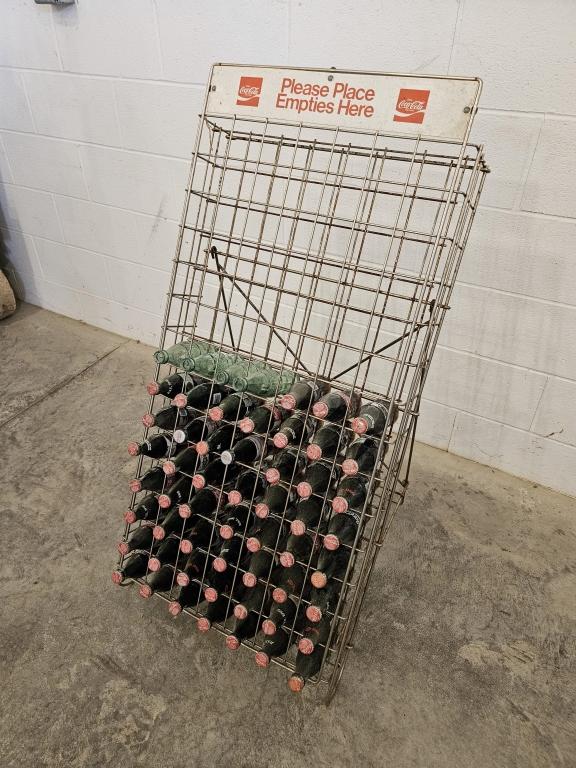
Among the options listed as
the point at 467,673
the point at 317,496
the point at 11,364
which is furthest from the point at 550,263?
the point at 11,364

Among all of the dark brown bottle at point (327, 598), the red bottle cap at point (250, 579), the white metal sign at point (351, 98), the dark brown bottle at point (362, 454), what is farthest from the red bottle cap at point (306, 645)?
the white metal sign at point (351, 98)

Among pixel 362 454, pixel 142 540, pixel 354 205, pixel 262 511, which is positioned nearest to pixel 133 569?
pixel 142 540

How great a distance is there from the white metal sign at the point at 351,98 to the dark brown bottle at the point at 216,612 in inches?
45.0

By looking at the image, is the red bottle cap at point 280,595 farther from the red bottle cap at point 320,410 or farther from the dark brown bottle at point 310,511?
the red bottle cap at point 320,410

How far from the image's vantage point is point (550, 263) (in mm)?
1493

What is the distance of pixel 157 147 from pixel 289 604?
1.81 metres

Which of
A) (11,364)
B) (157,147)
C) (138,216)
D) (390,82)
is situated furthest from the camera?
(11,364)

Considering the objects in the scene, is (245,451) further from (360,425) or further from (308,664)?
(308,664)

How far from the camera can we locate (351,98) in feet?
3.30

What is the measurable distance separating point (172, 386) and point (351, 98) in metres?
0.79

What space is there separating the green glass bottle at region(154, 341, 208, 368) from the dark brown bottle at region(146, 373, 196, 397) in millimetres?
43

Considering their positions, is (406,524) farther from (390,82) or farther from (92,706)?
(390,82)

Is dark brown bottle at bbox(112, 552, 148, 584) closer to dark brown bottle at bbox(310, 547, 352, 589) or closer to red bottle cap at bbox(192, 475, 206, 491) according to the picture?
red bottle cap at bbox(192, 475, 206, 491)

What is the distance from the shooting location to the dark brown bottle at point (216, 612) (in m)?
1.18
